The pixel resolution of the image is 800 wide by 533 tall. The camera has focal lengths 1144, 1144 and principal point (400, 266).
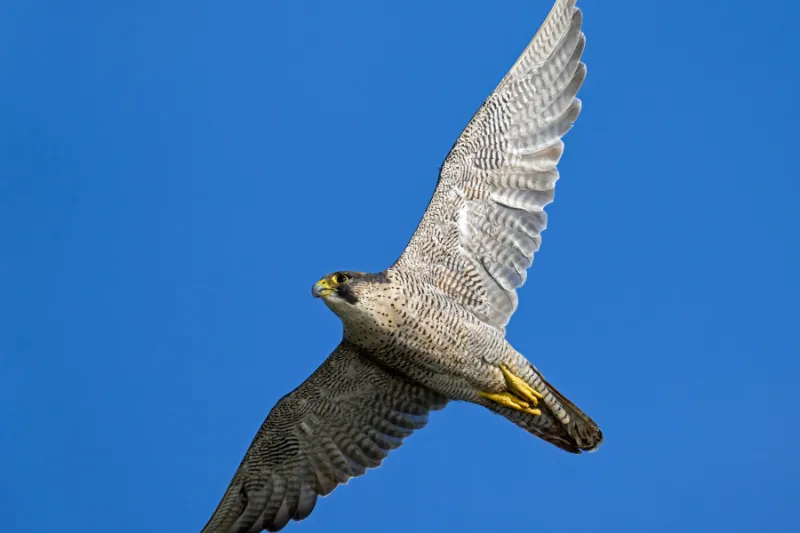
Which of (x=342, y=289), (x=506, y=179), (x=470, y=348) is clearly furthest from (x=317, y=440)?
(x=506, y=179)

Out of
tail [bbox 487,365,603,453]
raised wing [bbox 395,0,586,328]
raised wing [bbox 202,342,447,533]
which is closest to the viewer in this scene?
tail [bbox 487,365,603,453]

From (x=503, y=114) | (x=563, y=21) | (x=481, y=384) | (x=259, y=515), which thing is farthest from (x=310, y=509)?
(x=563, y=21)

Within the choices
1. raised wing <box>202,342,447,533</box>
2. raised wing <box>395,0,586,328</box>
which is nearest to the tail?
raised wing <box>395,0,586,328</box>

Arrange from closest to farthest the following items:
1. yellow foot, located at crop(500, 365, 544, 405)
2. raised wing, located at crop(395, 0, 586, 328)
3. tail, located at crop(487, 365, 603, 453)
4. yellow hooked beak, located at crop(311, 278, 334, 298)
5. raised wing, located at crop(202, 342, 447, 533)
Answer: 1. yellow hooked beak, located at crop(311, 278, 334, 298)
2. yellow foot, located at crop(500, 365, 544, 405)
3. tail, located at crop(487, 365, 603, 453)
4. raised wing, located at crop(395, 0, 586, 328)
5. raised wing, located at crop(202, 342, 447, 533)

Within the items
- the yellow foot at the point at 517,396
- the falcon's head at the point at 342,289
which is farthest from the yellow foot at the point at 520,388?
the falcon's head at the point at 342,289

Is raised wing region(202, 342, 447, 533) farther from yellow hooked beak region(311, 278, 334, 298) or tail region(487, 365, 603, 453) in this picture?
yellow hooked beak region(311, 278, 334, 298)

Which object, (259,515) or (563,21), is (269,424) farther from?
(563,21)

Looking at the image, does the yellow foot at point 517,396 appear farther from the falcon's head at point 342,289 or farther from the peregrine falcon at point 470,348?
the falcon's head at point 342,289

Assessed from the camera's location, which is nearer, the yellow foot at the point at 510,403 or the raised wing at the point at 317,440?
the yellow foot at the point at 510,403
